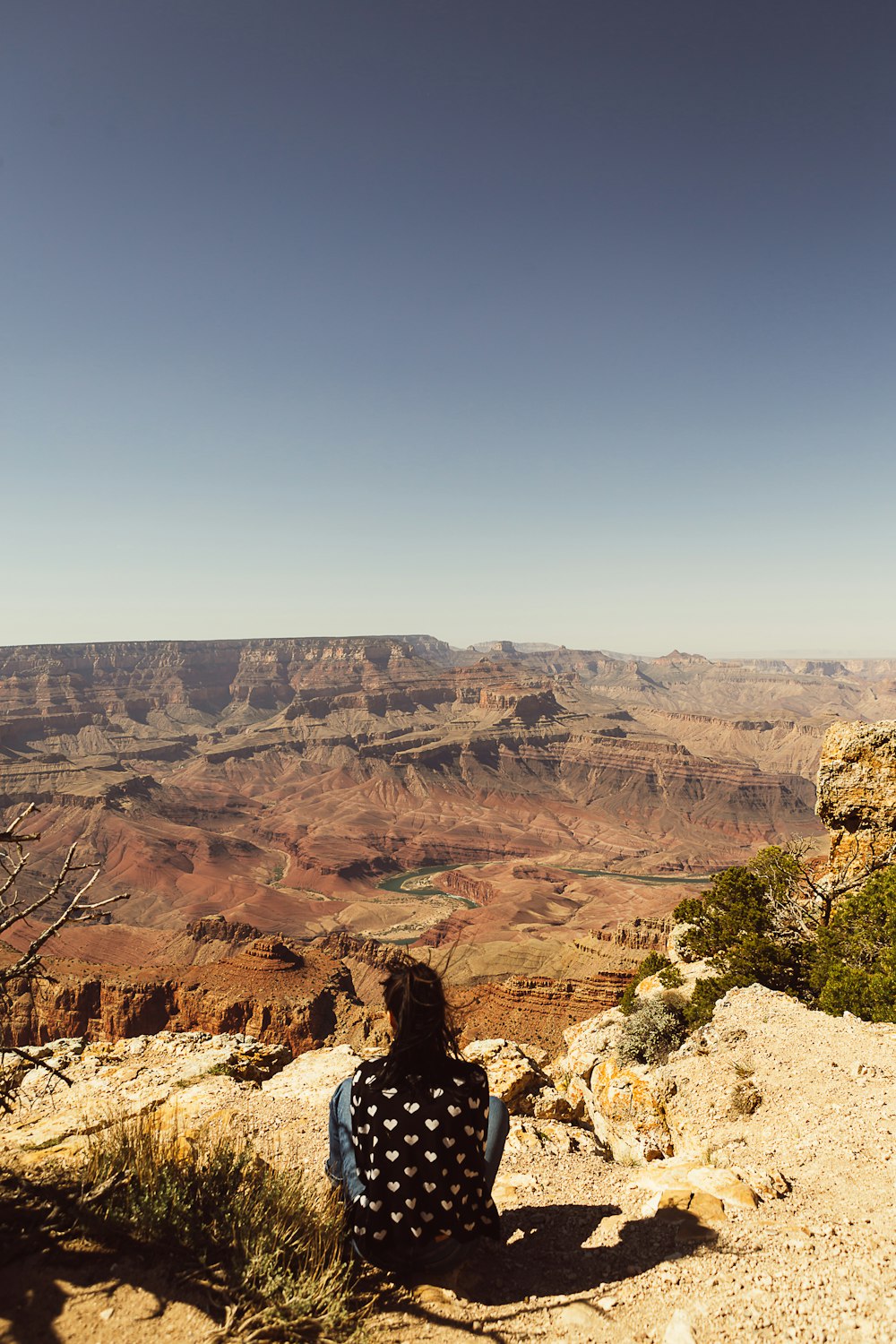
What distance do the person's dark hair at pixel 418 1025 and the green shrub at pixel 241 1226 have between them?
1.04 metres

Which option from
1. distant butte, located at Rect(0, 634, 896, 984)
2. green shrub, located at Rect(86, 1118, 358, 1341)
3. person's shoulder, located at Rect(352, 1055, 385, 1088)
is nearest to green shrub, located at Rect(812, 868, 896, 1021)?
person's shoulder, located at Rect(352, 1055, 385, 1088)

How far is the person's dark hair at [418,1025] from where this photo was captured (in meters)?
4.00

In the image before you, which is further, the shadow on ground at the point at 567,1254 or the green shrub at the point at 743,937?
the green shrub at the point at 743,937

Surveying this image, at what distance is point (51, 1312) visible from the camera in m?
3.25

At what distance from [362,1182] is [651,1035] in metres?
10.6

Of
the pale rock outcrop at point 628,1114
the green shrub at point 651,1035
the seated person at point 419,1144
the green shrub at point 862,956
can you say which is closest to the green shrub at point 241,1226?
the seated person at point 419,1144

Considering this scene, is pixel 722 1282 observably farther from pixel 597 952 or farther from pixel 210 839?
pixel 210 839

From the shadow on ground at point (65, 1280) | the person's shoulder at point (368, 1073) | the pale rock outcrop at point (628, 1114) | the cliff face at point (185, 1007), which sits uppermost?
the person's shoulder at point (368, 1073)

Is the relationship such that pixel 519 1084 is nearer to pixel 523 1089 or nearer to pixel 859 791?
pixel 523 1089

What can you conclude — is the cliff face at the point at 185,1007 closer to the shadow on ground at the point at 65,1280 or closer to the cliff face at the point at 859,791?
the cliff face at the point at 859,791

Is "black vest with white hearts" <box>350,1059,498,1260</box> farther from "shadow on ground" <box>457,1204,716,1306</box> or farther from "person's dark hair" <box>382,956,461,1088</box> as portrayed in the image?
"shadow on ground" <box>457,1204,716,1306</box>

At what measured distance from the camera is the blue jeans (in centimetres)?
404

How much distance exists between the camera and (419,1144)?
3998mm

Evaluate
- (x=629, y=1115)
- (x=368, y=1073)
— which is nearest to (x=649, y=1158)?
(x=629, y=1115)
